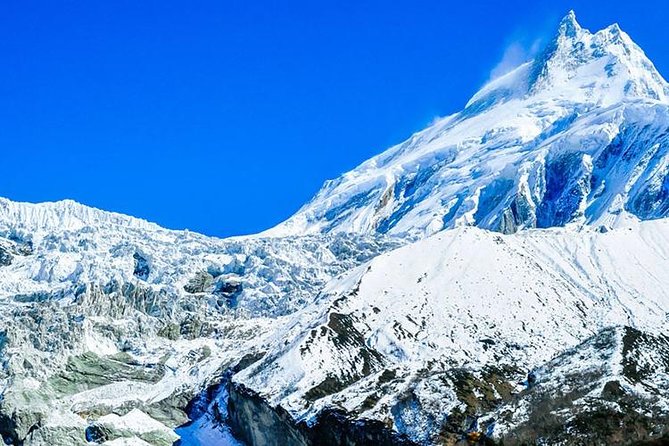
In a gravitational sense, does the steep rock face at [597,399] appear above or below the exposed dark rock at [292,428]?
below

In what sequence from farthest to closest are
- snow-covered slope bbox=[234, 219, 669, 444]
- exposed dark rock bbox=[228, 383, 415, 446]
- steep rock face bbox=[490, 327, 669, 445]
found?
1. snow-covered slope bbox=[234, 219, 669, 444]
2. exposed dark rock bbox=[228, 383, 415, 446]
3. steep rock face bbox=[490, 327, 669, 445]

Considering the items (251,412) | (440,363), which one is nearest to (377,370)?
(440,363)

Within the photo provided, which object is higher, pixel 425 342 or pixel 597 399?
pixel 425 342

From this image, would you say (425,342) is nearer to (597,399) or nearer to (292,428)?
(292,428)

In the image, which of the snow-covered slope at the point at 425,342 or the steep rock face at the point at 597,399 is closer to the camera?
the steep rock face at the point at 597,399

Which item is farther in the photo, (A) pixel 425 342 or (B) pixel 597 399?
(A) pixel 425 342

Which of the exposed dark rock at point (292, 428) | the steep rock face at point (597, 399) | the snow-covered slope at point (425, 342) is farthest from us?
the snow-covered slope at point (425, 342)

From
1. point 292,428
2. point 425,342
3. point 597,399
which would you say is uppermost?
point 425,342

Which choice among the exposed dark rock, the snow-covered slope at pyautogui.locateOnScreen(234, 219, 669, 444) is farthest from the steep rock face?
the exposed dark rock

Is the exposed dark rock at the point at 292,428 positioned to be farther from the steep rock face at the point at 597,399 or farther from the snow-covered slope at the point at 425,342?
the steep rock face at the point at 597,399

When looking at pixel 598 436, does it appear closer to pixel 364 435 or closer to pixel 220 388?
pixel 364 435

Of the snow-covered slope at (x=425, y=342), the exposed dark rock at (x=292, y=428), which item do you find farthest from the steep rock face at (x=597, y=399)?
the exposed dark rock at (x=292, y=428)

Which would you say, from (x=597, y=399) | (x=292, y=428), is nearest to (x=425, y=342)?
(x=292, y=428)

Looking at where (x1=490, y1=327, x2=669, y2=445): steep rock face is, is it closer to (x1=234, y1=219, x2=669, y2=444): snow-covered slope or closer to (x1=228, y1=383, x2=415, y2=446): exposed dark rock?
(x1=234, y1=219, x2=669, y2=444): snow-covered slope
